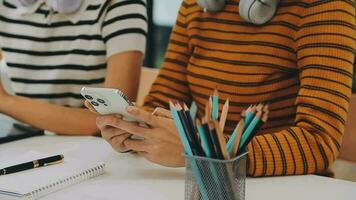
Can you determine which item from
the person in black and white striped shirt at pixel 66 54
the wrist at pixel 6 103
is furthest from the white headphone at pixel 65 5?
the wrist at pixel 6 103

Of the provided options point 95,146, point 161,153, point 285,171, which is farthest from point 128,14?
point 285,171

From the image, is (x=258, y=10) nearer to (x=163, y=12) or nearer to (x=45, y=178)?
(x=45, y=178)

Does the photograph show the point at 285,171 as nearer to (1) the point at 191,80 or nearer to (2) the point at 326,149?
(2) the point at 326,149

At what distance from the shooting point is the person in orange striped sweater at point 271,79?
0.99 metres

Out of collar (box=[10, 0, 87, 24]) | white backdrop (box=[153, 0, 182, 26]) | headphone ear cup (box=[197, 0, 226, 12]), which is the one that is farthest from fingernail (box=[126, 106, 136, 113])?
white backdrop (box=[153, 0, 182, 26])

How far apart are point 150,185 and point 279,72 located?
46 centimetres

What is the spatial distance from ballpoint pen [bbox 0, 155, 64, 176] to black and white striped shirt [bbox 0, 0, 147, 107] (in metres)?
0.47

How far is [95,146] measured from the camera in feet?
3.83

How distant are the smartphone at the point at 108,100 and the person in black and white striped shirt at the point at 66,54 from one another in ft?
1.09

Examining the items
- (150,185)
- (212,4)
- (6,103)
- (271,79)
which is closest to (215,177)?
(150,185)

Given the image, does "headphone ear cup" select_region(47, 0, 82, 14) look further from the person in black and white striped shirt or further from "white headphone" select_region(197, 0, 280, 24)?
"white headphone" select_region(197, 0, 280, 24)

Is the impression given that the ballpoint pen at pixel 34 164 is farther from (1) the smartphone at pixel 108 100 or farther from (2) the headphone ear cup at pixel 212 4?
(2) the headphone ear cup at pixel 212 4

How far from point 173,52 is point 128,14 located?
16 centimetres

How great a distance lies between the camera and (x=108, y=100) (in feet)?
2.95
